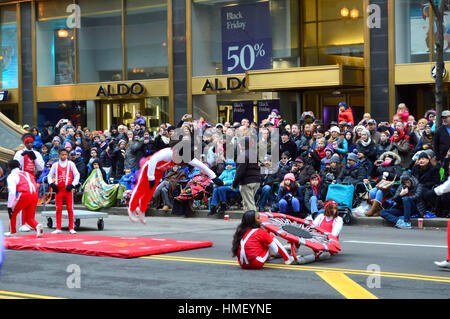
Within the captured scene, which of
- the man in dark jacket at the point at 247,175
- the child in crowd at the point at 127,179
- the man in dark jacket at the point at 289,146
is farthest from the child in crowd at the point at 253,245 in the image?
the child in crowd at the point at 127,179

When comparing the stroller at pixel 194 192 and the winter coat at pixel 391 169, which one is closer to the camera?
the winter coat at pixel 391 169

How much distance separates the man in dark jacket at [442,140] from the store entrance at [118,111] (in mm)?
15169

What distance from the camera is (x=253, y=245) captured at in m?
11.5

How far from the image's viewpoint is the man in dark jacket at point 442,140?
1769cm

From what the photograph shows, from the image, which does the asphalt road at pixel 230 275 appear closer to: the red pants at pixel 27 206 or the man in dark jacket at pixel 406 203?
the man in dark jacket at pixel 406 203

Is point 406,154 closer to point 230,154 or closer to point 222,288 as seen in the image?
point 230,154

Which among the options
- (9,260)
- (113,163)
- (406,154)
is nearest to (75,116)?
(113,163)

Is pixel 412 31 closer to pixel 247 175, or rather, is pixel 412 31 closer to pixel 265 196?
pixel 265 196

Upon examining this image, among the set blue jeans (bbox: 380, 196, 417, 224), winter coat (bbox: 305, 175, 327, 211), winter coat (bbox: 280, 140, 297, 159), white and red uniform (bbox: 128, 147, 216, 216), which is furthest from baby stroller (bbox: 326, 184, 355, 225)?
white and red uniform (bbox: 128, 147, 216, 216)

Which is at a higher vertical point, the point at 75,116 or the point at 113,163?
the point at 75,116

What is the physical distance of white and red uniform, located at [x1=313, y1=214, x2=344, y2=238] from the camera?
12.9 m
